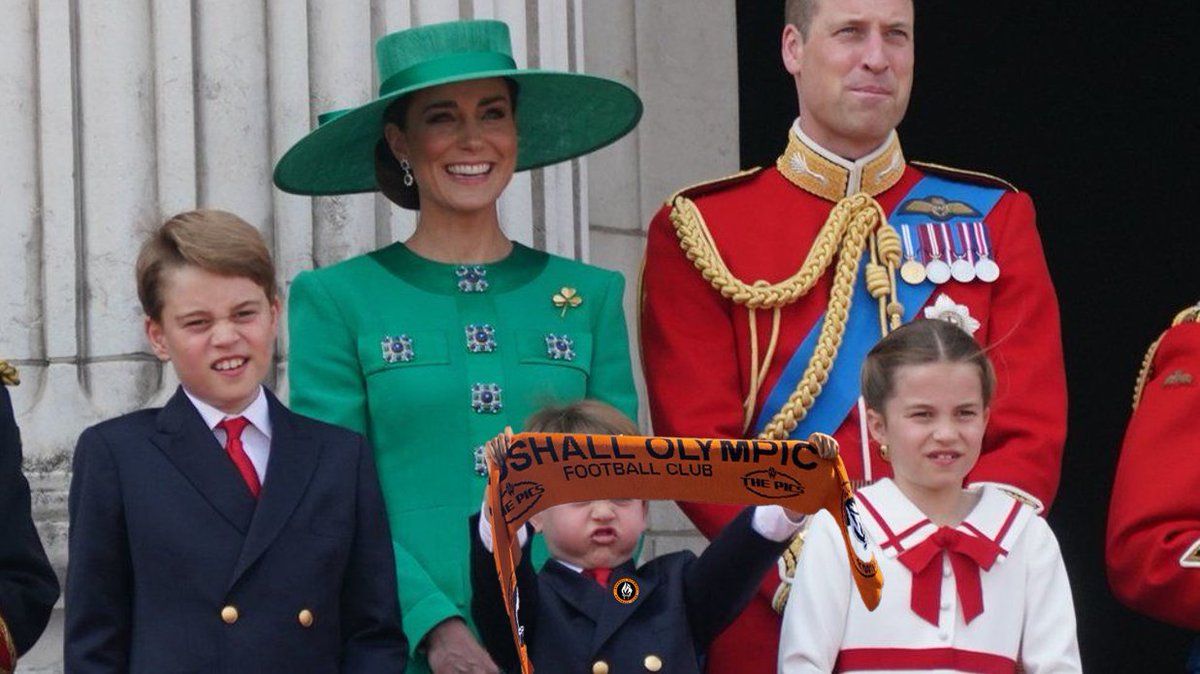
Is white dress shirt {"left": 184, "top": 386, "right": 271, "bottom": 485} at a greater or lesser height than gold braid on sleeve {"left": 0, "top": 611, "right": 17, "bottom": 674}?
greater

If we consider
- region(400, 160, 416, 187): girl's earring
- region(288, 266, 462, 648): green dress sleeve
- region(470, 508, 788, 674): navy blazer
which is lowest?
region(470, 508, 788, 674): navy blazer

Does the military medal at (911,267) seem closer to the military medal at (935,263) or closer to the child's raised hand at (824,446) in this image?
the military medal at (935,263)

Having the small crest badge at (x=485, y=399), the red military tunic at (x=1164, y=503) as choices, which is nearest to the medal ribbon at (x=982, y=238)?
the red military tunic at (x=1164, y=503)

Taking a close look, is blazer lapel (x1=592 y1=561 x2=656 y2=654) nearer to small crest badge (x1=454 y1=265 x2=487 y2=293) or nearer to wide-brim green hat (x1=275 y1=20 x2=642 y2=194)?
small crest badge (x1=454 y1=265 x2=487 y2=293)

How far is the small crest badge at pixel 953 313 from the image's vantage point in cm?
493

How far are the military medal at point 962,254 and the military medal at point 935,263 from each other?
1 cm

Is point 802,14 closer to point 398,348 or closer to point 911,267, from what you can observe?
point 911,267

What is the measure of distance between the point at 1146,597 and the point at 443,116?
1.56 meters

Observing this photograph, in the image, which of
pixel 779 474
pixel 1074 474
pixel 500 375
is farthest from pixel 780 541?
pixel 1074 474

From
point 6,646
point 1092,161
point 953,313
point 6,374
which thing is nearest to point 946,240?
point 953,313

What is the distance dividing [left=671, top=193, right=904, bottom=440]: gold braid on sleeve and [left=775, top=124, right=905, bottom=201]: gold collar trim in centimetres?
3

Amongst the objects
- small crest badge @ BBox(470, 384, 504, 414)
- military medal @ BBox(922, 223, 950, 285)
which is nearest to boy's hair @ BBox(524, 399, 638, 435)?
small crest badge @ BBox(470, 384, 504, 414)

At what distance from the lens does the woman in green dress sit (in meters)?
4.71

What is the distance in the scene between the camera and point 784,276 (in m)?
5.04
